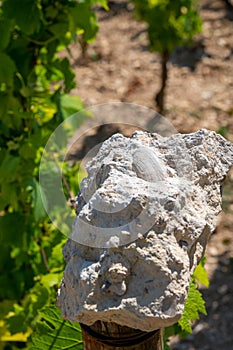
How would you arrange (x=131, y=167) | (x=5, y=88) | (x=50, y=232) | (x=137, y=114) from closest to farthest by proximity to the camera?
1. (x=131, y=167)
2. (x=137, y=114)
3. (x=5, y=88)
4. (x=50, y=232)

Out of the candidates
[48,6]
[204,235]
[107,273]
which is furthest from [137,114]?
[48,6]

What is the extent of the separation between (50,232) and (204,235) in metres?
1.80

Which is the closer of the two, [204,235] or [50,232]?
[204,235]

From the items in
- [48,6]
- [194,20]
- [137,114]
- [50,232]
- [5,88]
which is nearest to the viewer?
[137,114]

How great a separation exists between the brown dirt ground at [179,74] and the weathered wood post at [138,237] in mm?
3126

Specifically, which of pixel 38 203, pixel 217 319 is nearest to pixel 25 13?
pixel 38 203

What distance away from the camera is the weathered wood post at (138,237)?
3.87 feet

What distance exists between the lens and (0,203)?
9.42ft

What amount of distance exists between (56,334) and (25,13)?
1.27 meters

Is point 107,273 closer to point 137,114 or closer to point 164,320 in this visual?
point 164,320

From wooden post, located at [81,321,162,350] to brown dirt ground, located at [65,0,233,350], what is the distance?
3.15m

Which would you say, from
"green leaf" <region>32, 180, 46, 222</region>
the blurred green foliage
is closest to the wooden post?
"green leaf" <region>32, 180, 46, 222</region>

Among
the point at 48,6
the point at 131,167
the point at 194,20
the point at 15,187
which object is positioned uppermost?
the point at 131,167

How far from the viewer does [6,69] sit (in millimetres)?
2656
